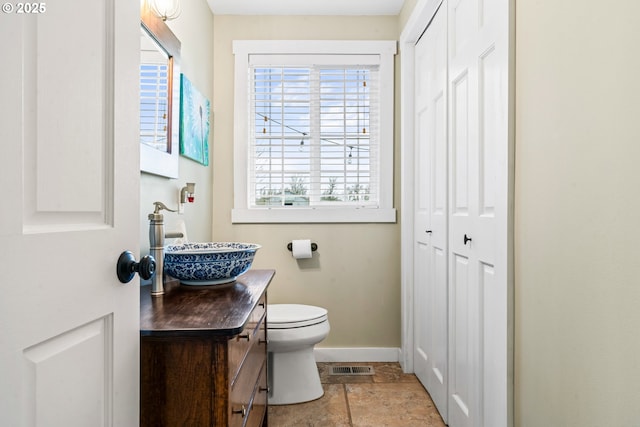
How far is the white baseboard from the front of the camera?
290 cm

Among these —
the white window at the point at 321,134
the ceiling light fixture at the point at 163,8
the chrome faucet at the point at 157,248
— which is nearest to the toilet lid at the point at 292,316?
the white window at the point at 321,134

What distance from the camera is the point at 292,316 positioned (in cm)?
231

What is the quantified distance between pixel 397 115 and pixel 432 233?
3.14 feet

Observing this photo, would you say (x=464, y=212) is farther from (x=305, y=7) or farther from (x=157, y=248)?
(x=305, y=7)

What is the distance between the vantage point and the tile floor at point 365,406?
2119mm

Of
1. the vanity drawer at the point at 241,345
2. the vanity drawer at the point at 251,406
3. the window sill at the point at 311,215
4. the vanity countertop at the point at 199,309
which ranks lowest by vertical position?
the vanity drawer at the point at 251,406

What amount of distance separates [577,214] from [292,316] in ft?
5.27

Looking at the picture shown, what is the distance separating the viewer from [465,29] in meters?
1.82

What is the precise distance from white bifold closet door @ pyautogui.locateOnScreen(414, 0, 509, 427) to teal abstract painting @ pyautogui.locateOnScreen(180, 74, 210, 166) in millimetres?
1290

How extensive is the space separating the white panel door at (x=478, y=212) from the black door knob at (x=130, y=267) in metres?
1.05

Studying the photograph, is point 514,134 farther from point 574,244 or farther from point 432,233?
point 432,233

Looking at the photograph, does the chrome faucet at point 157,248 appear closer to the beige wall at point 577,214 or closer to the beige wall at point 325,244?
the beige wall at point 577,214

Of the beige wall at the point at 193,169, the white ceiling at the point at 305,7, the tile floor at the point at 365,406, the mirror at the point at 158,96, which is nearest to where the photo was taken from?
the mirror at the point at 158,96

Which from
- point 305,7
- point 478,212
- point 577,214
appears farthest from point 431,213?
point 305,7
